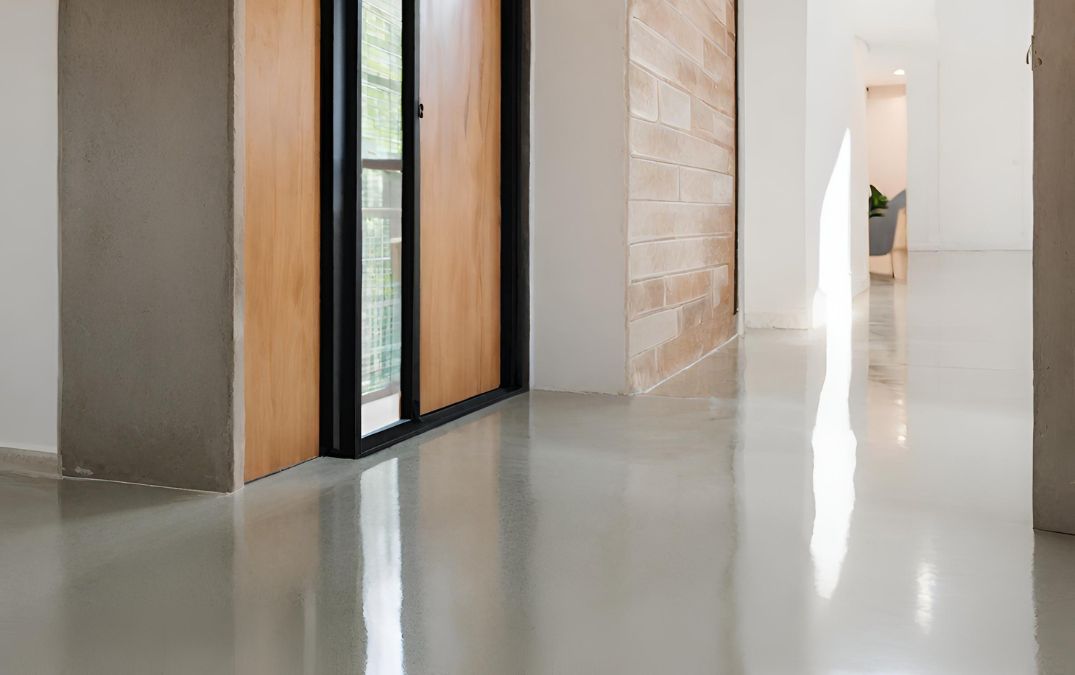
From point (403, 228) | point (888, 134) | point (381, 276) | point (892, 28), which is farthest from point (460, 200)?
point (888, 134)

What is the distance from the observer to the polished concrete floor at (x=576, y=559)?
5.42 feet

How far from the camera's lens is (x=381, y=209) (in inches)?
130

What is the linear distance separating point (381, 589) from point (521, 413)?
72.8 inches

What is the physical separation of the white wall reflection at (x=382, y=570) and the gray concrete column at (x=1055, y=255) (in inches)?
54.8

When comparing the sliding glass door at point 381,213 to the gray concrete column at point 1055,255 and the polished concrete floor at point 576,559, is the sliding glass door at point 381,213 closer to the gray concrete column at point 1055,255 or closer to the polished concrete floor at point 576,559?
the polished concrete floor at point 576,559

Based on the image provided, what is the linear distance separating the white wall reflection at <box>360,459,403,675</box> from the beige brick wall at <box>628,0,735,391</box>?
1.72 meters

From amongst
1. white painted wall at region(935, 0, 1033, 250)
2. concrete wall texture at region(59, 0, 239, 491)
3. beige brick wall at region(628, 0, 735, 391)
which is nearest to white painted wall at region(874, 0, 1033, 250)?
white painted wall at region(935, 0, 1033, 250)

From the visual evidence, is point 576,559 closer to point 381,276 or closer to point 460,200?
point 381,276

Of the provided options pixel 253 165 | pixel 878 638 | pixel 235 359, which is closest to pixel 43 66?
pixel 253 165

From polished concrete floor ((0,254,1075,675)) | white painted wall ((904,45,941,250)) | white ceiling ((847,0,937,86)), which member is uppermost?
white ceiling ((847,0,937,86))

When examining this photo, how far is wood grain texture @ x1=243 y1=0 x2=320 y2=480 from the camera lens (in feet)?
8.80

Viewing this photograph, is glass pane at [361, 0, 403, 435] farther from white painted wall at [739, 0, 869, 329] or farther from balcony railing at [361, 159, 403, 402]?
white painted wall at [739, 0, 869, 329]

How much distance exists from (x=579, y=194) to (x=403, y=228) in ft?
3.37

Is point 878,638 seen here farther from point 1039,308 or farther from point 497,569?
point 1039,308
